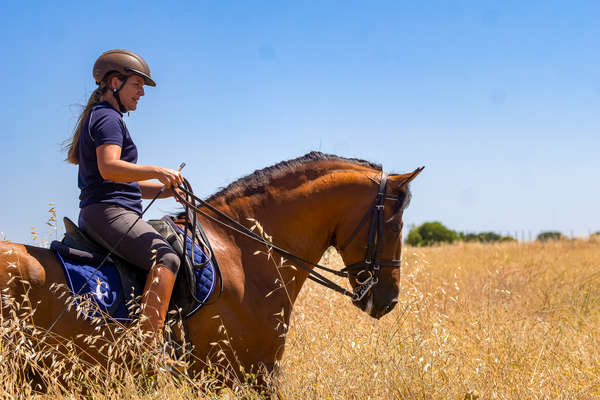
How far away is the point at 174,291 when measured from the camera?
3648 mm

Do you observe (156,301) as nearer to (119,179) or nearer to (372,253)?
(119,179)

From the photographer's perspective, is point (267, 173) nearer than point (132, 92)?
No

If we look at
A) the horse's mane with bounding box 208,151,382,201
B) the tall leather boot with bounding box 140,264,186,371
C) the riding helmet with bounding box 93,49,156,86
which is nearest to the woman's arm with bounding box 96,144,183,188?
the tall leather boot with bounding box 140,264,186,371

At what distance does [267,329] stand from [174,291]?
0.73 m

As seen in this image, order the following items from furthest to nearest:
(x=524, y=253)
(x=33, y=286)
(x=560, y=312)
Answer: (x=524, y=253) → (x=560, y=312) → (x=33, y=286)

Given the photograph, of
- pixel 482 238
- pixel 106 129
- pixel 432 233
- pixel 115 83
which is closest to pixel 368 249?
pixel 106 129

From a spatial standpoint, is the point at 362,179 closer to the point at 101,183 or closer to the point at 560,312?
the point at 101,183

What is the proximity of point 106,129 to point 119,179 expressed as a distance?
13.9 inches

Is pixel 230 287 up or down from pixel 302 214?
down

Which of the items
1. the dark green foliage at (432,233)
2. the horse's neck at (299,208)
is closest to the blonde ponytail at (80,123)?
the horse's neck at (299,208)

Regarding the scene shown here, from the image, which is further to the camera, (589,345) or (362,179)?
(589,345)

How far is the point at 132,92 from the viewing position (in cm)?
384

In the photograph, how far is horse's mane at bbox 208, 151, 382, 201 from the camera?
4.12m

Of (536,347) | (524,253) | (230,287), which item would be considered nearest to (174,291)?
(230,287)
